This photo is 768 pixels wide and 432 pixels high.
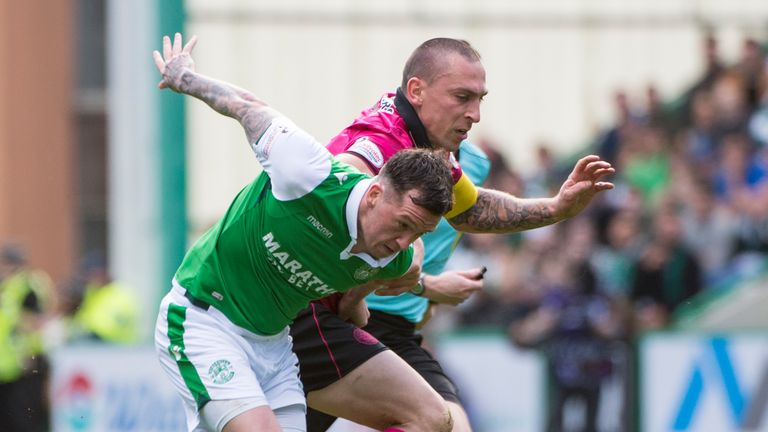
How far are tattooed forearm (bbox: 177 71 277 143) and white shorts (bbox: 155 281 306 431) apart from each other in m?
0.77

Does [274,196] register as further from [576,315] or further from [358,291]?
[576,315]

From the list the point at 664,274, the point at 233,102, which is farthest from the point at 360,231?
the point at 664,274

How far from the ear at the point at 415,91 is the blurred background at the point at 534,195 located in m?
6.22

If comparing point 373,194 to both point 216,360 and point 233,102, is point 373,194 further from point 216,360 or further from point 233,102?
point 216,360

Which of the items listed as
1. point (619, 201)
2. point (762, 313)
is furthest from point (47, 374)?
point (762, 313)

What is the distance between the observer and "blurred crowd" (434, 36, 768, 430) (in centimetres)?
1262

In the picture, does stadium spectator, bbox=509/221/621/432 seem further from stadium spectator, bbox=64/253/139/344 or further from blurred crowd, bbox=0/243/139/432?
blurred crowd, bbox=0/243/139/432

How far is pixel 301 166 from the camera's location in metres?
5.70

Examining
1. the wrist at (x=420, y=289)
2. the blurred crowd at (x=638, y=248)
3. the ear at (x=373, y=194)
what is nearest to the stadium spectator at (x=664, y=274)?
the blurred crowd at (x=638, y=248)

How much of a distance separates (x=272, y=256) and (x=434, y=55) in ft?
3.88

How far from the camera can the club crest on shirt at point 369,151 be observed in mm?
6164

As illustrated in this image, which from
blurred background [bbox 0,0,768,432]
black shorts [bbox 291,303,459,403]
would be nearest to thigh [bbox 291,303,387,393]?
black shorts [bbox 291,303,459,403]

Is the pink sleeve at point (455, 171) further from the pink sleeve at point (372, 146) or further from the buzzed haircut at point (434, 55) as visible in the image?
the buzzed haircut at point (434, 55)

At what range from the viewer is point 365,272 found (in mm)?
5953
